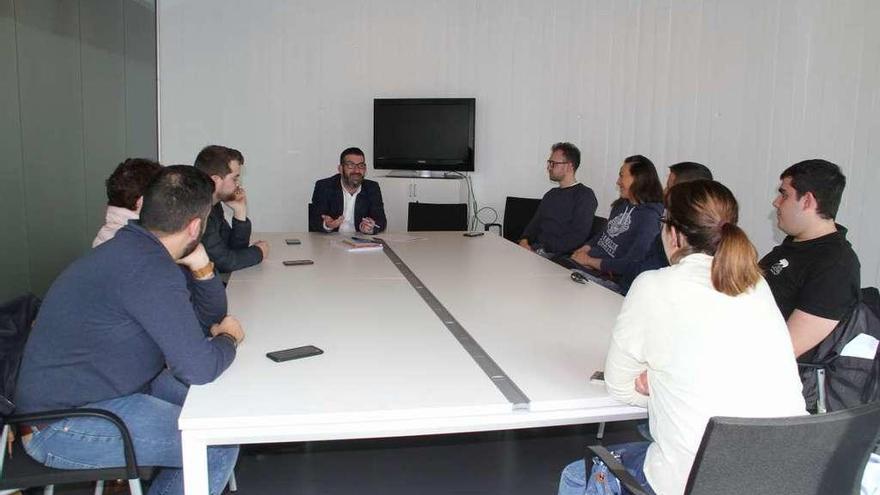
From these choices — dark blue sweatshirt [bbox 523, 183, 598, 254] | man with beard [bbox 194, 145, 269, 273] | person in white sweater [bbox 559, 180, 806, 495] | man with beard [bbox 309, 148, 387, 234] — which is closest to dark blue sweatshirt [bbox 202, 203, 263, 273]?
man with beard [bbox 194, 145, 269, 273]

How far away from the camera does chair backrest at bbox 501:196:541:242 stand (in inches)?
242

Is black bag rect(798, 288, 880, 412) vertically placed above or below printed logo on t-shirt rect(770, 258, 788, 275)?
below

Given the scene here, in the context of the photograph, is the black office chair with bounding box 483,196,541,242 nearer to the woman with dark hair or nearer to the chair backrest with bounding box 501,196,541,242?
the chair backrest with bounding box 501,196,541,242

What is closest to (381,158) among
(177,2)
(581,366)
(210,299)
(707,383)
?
(177,2)

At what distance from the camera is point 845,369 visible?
7.23 feet

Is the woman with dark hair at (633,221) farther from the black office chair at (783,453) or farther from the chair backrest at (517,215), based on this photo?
the black office chair at (783,453)

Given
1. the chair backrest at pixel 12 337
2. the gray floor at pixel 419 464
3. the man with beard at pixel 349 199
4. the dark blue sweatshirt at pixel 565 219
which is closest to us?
the chair backrest at pixel 12 337

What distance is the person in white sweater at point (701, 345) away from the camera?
151 centimetres

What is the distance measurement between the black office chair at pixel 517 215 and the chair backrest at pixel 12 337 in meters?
4.34

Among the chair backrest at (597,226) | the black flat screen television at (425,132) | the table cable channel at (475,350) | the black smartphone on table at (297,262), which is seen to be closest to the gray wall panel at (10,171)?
the black smartphone on table at (297,262)

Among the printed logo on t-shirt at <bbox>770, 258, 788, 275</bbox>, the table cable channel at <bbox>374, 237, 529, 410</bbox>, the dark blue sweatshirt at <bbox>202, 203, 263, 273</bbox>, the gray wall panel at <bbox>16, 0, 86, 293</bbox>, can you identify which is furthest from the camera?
the gray wall panel at <bbox>16, 0, 86, 293</bbox>

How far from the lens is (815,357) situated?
2.29 metres

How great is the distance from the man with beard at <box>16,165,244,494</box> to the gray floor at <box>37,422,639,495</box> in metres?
0.80

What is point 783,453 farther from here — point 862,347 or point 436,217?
point 436,217
